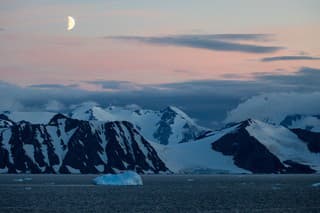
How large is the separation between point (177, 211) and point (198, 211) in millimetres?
3373

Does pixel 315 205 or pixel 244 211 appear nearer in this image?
pixel 244 211

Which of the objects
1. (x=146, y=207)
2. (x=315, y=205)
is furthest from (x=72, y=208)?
(x=315, y=205)

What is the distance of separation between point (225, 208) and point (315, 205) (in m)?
19.0

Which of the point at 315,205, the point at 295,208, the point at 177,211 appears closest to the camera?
the point at 177,211

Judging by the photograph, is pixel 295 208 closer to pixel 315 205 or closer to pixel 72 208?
pixel 315 205

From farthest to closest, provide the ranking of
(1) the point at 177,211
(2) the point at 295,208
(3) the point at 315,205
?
(3) the point at 315,205 → (2) the point at 295,208 → (1) the point at 177,211

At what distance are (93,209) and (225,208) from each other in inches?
885

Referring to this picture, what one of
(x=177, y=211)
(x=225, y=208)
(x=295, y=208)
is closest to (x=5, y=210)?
(x=177, y=211)

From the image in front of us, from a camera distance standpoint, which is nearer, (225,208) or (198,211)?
(198,211)

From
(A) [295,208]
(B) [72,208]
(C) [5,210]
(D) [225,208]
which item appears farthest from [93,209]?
(A) [295,208]

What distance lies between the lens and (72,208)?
127000 millimetres

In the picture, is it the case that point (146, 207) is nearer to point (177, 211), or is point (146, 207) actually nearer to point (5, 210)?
point (177, 211)

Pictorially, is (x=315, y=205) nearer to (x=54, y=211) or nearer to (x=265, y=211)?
(x=265, y=211)

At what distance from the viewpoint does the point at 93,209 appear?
4948 inches
